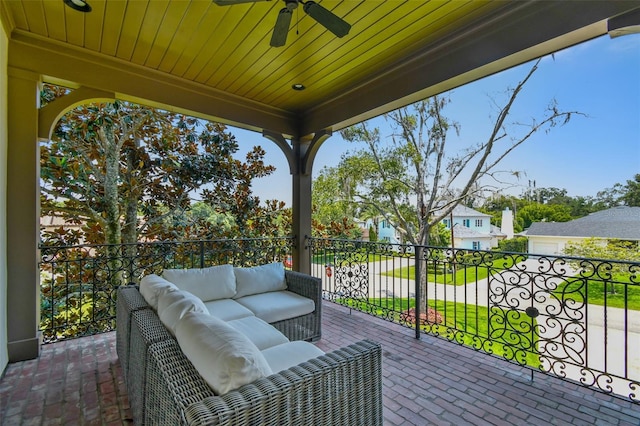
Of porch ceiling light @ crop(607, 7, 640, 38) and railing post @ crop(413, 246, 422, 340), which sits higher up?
porch ceiling light @ crop(607, 7, 640, 38)

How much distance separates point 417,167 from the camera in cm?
822

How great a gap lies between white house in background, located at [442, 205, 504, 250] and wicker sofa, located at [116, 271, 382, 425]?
7436 millimetres

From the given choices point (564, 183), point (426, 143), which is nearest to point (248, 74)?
point (426, 143)

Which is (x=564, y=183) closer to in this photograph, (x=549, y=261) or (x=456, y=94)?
(x=456, y=94)

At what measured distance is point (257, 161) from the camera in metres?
6.32

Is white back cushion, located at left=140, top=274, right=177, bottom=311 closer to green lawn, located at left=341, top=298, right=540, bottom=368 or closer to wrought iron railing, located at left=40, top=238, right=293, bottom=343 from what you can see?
wrought iron railing, located at left=40, top=238, right=293, bottom=343

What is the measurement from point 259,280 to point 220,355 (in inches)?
80.3

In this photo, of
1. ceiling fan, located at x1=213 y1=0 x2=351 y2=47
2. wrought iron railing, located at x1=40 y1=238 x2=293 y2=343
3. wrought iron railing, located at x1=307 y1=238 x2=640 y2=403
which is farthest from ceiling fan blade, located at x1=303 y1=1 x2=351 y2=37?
wrought iron railing, located at x1=40 y1=238 x2=293 y2=343

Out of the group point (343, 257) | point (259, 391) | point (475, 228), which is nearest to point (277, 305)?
point (259, 391)

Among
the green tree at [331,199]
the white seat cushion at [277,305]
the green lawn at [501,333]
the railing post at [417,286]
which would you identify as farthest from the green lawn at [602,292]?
the green tree at [331,199]

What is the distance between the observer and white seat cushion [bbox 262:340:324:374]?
5.15 feet

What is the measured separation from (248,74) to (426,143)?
6415mm

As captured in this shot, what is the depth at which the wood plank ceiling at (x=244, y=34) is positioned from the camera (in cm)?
225

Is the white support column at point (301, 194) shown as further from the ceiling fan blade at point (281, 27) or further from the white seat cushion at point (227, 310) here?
the ceiling fan blade at point (281, 27)
